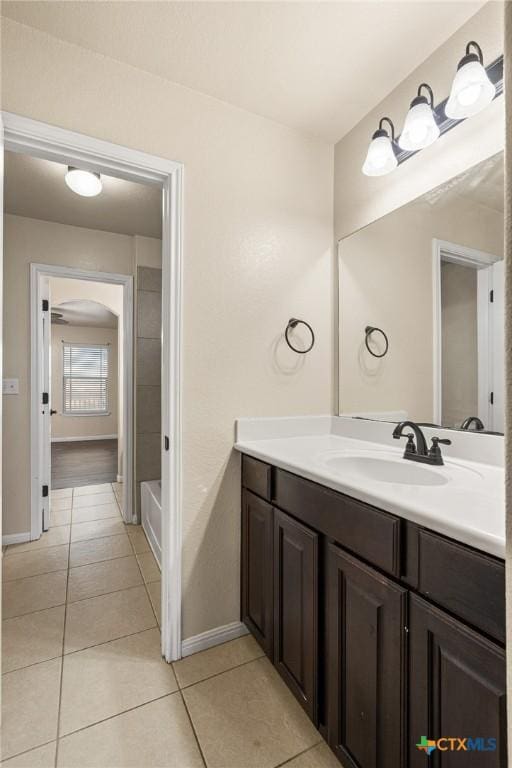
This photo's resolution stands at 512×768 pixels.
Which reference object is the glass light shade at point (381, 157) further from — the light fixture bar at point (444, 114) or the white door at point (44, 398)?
the white door at point (44, 398)

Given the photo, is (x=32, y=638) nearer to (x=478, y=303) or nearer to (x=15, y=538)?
(x=15, y=538)

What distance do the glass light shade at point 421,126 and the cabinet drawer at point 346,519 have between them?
4.35 feet

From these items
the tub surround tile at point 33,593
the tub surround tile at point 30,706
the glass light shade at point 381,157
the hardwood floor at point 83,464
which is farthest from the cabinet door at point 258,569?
the hardwood floor at point 83,464

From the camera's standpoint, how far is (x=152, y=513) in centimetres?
261

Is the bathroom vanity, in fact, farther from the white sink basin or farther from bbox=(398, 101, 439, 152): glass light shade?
bbox=(398, 101, 439, 152): glass light shade

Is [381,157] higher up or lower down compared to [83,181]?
lower down

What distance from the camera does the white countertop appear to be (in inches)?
30.0

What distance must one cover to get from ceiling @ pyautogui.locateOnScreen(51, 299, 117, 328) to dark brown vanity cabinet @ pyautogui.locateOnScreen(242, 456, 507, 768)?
5025 millimetres

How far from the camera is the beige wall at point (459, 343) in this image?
135 cm

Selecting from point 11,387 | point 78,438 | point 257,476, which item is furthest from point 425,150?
point 78,438

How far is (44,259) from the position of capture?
9.30ft

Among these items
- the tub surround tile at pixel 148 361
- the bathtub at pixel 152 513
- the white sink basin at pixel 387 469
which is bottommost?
the bathtub at pixel 152 513

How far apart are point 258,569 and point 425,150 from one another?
6.06 ft

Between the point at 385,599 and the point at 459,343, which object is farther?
the point at 459,343
